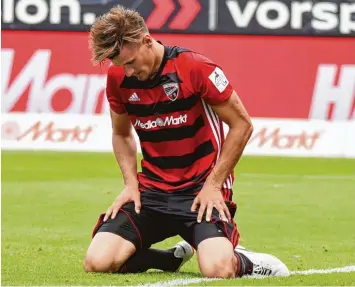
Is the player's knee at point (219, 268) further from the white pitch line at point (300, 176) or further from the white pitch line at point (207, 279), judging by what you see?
the white pitch line at point (300, 176)

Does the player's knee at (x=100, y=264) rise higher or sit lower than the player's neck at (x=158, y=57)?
lower

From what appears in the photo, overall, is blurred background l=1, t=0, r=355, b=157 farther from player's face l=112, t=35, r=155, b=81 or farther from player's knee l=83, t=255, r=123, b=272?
player's face l=112, t=35, r=155, b=81

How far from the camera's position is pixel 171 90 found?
7.36 metres

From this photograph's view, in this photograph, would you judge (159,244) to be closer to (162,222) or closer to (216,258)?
(162,222)

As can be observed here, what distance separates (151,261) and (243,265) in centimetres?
72

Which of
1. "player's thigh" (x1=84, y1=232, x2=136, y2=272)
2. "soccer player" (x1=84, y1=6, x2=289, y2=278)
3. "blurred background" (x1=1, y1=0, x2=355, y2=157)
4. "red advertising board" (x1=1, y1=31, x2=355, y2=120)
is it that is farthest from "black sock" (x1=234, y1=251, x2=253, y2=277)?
"red advertising board" (x1=1, y1=31, x2=355, y2=120)

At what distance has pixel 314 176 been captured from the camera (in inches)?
587

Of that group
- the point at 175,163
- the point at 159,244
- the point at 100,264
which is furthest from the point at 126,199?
the point at 159,244

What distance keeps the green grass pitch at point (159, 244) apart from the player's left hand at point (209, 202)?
43 centimetres

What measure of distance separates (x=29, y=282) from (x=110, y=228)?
844mm

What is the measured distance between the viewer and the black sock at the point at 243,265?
7.16m

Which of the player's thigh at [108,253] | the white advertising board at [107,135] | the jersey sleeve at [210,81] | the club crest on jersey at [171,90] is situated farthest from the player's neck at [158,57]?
the white advertising board at [107,135]

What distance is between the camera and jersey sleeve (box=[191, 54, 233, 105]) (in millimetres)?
7242

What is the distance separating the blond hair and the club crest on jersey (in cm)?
47
